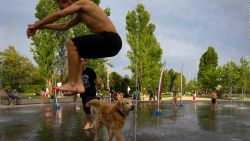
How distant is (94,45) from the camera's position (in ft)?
16.2

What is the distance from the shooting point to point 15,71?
7506cm

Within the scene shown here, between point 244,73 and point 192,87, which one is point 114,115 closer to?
point 244,73

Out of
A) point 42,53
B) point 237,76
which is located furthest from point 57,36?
point 237,76

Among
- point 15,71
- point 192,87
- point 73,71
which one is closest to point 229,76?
point 15,71

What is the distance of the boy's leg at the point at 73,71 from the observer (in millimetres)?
4975

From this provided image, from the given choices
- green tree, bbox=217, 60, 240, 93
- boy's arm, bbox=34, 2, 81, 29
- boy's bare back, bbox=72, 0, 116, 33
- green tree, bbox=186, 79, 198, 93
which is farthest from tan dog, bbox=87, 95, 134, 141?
green tree, bbox=186, 79, 198, 93

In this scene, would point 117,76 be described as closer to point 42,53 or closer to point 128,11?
point 128,11

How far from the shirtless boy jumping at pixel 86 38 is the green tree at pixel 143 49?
4922 centimetres

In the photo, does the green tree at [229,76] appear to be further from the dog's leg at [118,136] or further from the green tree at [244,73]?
the dog's leg at [118,136]

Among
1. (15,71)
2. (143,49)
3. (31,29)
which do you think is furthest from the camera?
(15,71)

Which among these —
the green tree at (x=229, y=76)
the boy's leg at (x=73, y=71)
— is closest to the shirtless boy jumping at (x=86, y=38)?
the boy's leg at (x=73, y=71)

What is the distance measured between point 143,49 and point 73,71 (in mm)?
50435

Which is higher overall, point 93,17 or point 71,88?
point 93,17

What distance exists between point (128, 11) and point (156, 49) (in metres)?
7.86
